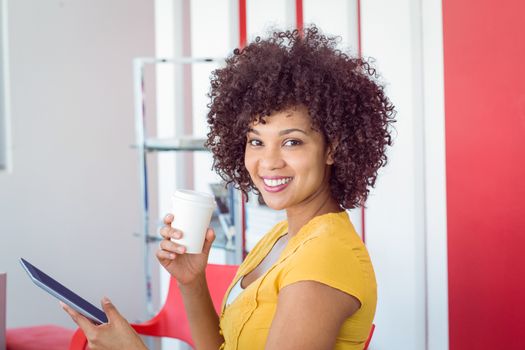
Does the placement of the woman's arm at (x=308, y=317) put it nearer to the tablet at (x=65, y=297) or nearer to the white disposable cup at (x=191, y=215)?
the white disposable cup at (x=191, y=215)

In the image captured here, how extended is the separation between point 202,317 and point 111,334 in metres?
0.33

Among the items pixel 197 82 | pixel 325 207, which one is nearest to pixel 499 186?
pixel 325 207

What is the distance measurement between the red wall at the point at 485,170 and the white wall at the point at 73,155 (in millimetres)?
2425

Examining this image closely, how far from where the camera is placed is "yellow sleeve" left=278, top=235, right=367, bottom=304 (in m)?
1.12

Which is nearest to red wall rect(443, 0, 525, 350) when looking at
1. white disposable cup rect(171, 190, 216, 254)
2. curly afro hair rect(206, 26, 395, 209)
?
curly afro hair rect(206, 26, 395, 209)

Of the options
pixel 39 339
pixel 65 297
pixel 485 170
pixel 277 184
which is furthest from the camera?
pixel 39 339

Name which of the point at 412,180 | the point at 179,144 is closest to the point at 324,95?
the point at 412,180

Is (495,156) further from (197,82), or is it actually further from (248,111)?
(197,82)

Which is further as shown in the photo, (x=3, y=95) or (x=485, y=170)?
(x=3, y=95)

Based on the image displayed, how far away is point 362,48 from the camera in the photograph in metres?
2.56

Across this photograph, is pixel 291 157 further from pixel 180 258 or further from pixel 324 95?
pixel 180 258

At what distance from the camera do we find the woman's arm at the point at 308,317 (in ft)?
3.53

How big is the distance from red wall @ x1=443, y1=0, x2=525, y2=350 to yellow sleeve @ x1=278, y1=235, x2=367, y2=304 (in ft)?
3.64

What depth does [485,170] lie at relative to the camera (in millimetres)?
2211
